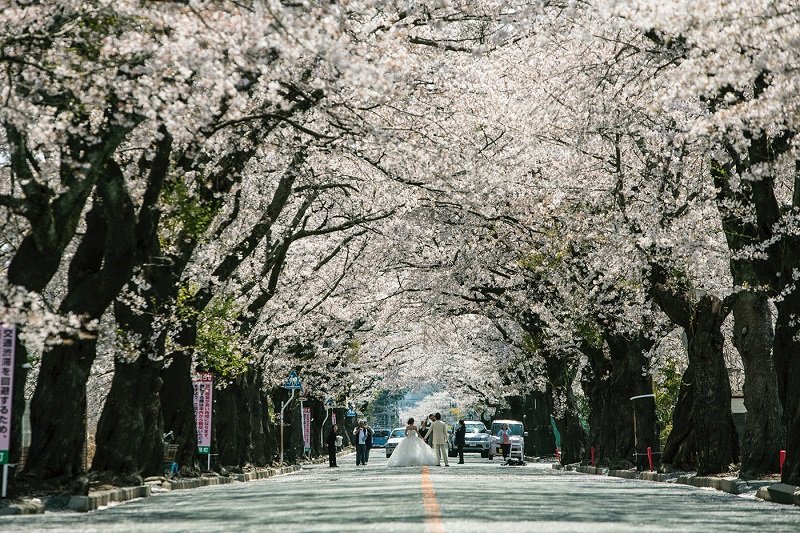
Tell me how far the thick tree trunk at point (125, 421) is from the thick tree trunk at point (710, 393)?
1211cm

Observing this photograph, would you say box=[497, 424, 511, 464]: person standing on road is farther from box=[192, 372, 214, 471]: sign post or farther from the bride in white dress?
box=[192, 372, 214, 471]: sign post

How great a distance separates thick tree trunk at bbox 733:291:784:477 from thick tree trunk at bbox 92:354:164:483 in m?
11.9

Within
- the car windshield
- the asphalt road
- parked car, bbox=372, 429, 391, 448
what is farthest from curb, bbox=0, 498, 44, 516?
parked car, bbox=372, 429, 391, 448

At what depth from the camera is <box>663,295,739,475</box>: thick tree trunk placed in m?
Answer: 27.7

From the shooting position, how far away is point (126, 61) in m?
16.7

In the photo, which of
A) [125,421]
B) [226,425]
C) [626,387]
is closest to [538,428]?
[626,387]

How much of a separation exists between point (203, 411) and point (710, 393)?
12560 millimetres

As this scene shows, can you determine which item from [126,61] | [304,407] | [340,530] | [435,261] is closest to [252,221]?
[435,261]

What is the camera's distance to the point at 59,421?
20438mm

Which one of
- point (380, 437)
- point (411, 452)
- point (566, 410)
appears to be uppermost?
point (380, 437)

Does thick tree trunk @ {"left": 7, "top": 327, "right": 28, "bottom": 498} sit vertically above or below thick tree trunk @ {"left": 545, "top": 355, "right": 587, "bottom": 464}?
below

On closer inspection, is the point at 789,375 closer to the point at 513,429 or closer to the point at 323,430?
the point at 513,429

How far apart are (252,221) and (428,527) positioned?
2181cm

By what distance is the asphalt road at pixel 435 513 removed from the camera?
13.1 meters
